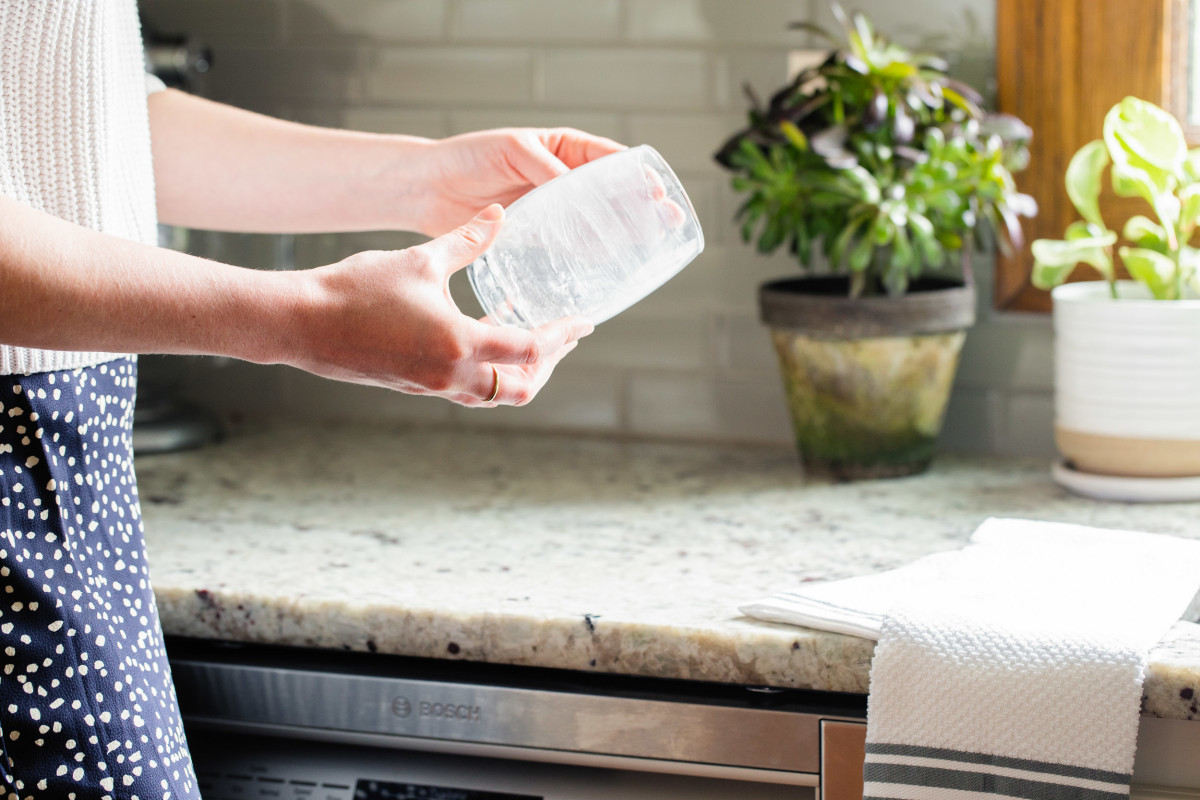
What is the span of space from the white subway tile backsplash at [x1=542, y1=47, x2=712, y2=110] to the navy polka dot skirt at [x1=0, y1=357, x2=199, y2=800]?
866 mm

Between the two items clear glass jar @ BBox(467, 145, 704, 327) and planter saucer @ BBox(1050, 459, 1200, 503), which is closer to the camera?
clear glass jar @ BBox(467, 145, 704, 327)

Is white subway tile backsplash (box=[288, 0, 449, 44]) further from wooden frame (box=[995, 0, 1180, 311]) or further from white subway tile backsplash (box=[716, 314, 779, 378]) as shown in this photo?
wooden frame (box=[995, 0, 1180, 311])

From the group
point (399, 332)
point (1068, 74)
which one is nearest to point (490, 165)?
point (399, 332)

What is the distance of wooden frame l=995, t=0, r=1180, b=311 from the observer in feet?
4.17

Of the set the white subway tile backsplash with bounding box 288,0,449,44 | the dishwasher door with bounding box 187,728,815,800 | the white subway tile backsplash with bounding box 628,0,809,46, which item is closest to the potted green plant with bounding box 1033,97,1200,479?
the white subway tile backsplash with bounding box 628,0,809,46

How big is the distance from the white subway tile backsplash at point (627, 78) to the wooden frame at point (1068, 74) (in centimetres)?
36

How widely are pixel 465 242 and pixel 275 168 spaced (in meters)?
0.31

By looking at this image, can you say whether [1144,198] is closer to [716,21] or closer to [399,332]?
[716,21]

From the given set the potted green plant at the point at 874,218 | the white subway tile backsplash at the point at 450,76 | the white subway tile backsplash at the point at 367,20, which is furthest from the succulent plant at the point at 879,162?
the white subway tile backsplash at the point at 367,20

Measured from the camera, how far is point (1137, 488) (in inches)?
45.2

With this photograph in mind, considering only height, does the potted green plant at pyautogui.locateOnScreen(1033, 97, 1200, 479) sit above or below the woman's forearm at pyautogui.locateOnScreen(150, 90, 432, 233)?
below

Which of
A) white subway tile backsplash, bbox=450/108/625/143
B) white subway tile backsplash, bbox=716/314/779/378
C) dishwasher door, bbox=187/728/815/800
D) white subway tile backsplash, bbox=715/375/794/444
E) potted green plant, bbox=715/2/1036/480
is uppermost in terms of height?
white subway tile backsplash, bbox=450/108/625/143

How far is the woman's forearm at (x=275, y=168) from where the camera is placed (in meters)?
0.95

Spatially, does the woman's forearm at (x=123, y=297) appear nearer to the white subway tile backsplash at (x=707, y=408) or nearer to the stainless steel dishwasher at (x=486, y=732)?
the stainless steel dishwasher at (x=486, y=732)
